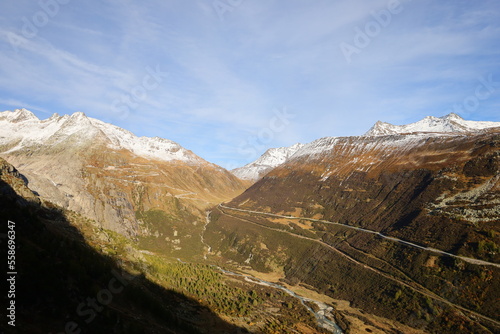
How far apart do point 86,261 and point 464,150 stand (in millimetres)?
80115

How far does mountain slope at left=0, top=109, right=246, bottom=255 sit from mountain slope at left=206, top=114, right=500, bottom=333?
1448cm

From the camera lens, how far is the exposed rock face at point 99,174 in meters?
85.8

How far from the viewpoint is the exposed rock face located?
3378 inches

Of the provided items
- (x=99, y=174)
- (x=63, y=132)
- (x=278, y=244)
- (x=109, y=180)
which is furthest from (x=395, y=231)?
(x=63, y=132)

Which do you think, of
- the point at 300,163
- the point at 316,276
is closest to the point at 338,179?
the point at 300,163

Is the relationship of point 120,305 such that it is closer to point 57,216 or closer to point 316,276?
point 57,216

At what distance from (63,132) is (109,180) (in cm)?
6245

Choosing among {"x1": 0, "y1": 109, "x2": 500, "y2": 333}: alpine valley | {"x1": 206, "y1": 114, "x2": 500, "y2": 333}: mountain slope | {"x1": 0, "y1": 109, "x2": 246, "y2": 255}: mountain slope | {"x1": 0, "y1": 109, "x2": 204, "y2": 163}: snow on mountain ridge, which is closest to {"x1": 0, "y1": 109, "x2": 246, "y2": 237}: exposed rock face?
{"x1": 0, "y1": 109, "x2": 246, "y2": 255}: mountain slope

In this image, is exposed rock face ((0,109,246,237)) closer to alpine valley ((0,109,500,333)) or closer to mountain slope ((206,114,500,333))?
alpine valley ((0,109,500,333))

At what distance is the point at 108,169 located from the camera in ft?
382

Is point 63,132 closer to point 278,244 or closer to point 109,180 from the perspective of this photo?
point 109,180

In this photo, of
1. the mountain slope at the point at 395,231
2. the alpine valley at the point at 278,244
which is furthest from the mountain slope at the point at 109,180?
the mountain slope at the point at 395,231

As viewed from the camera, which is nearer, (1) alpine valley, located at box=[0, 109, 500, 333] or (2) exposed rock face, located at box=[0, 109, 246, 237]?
(1) alpine valley, located at box=[0, 109, 500, 333]

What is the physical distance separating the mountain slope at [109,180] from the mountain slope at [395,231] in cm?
1448
